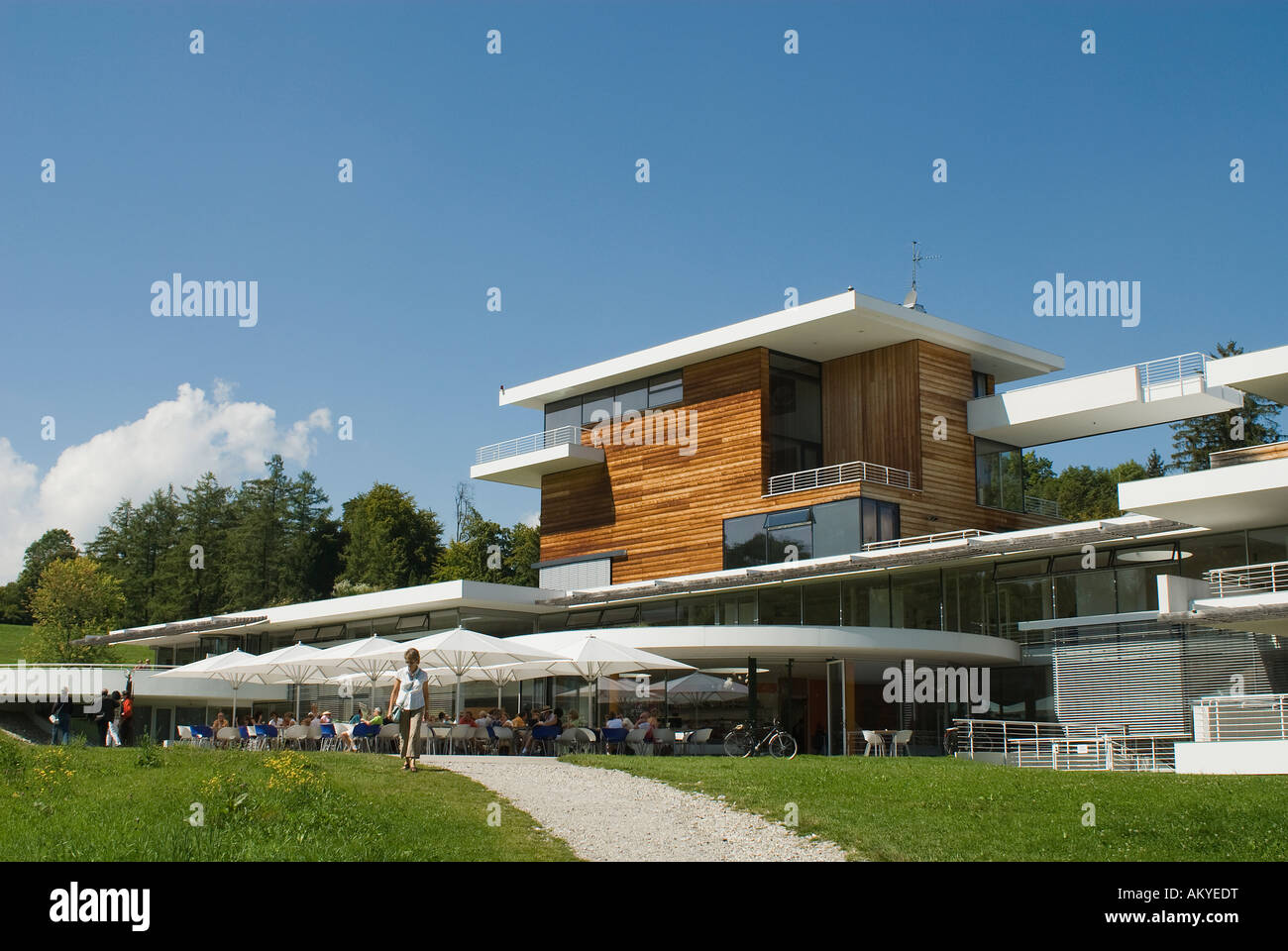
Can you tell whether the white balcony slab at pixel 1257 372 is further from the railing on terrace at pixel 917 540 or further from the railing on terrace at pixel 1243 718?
the railing on terrace at pixel 1243 718

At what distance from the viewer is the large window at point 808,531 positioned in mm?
32312

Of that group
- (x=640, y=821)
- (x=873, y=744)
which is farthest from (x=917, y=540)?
(x=640, y=821)

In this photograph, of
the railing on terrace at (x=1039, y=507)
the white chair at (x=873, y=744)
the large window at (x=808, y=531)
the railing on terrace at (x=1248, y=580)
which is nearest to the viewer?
the railing on terrace at (x=1248, y=580)

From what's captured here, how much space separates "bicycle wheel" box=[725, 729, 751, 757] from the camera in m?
26.2

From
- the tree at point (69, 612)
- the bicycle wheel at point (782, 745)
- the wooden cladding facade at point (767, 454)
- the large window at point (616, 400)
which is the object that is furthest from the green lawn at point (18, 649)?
the bicycle wheel at point (782, 745)

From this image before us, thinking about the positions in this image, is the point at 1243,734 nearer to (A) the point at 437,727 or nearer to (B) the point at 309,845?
(A) the point at 437,727

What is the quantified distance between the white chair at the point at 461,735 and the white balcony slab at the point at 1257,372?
17.7 metres

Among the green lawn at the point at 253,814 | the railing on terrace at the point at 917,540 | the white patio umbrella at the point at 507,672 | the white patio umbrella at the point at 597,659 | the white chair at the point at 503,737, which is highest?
the railing on terrace at the point at 917,540

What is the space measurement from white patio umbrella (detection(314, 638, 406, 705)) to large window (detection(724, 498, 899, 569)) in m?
10.7

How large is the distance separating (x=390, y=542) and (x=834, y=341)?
4355 centimetres
